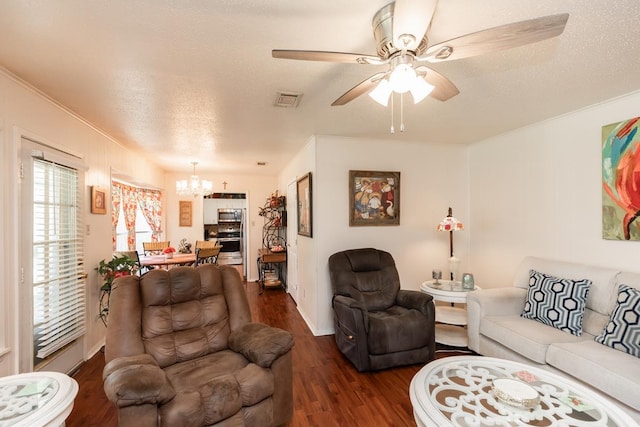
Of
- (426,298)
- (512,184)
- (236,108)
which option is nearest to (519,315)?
(426,298)

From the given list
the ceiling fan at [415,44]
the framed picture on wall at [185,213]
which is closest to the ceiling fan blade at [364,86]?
the ceiling fan at [415,44]

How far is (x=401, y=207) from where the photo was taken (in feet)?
12.8

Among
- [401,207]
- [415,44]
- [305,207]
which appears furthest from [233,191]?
[415,44]

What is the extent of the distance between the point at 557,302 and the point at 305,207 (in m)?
2.83

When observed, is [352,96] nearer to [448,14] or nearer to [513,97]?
[448,14]

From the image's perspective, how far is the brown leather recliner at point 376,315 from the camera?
267cm

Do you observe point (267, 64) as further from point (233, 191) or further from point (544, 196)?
point (233, 191)

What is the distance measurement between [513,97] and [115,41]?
2914 millimetres

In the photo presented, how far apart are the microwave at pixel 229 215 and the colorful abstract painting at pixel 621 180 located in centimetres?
840

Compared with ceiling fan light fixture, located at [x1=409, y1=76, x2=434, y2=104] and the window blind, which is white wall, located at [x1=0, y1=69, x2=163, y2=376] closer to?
the window blind

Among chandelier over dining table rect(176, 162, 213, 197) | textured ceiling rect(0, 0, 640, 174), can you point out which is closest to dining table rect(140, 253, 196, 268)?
chandelier over dining table rect(176, 162, 213, 197)

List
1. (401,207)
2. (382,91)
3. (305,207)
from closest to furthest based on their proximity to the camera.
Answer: (382,91) < (401,207) < (305,207)

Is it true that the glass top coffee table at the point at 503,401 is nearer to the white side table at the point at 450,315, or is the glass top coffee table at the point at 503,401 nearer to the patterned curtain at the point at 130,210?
the white side table at the point at 450,315

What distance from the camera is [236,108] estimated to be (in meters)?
2.66
